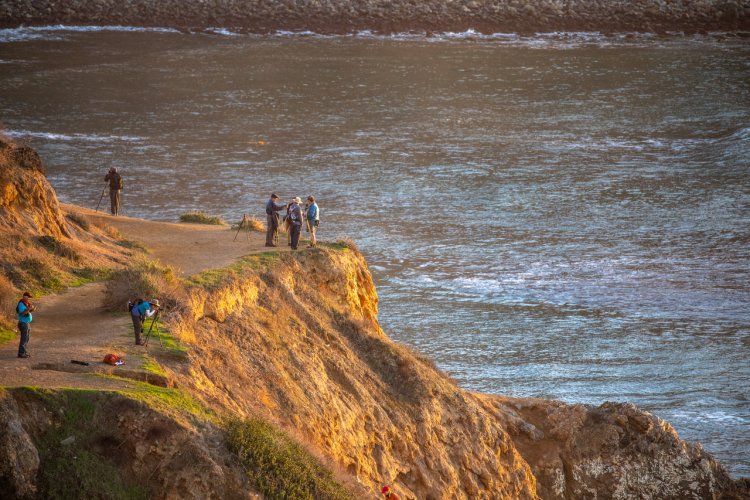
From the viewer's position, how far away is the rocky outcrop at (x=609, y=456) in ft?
102

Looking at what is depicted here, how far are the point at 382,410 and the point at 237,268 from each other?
464cm

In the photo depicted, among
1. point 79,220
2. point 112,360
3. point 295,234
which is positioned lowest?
point 112,360

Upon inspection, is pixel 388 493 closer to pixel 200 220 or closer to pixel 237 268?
pixel 237 268

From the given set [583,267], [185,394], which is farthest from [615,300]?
[185,394]

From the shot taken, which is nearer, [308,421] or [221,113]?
[308,421]

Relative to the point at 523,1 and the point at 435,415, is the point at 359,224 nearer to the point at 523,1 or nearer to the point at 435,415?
the point at 435,415

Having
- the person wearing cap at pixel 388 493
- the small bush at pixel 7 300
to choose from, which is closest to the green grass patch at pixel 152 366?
the small bush at pixel 7 300

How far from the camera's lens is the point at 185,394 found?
18.6 meters

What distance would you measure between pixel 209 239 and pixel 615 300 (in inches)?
901

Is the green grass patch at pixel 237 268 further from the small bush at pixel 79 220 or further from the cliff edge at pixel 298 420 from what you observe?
the small bush at pixel 79 220

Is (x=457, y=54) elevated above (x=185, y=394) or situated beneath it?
elevated above

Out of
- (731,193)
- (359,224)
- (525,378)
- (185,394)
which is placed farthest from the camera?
(731,193)

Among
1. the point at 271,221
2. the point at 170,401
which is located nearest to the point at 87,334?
the point at 170,401

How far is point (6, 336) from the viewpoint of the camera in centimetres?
2083
